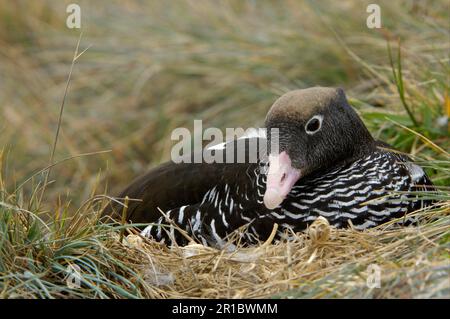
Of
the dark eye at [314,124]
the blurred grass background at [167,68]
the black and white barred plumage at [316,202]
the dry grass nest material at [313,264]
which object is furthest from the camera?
the blurred grass background at [167,68]

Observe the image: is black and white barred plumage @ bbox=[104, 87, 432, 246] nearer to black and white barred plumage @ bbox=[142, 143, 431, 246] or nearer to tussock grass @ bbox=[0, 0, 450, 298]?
black and white barred plumage @ bbox=[142, 143, 431, 246]

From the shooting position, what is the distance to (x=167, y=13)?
7.04 meters

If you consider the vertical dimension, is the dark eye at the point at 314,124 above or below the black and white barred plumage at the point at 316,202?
above

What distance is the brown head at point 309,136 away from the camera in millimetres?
3611

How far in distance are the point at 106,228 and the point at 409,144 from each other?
2.02 meters

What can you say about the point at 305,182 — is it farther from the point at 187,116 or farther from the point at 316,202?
the point at 187,116

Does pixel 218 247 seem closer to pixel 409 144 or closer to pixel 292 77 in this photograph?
pixel 409 144

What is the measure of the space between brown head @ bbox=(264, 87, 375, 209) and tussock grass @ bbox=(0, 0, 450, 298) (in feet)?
0.78

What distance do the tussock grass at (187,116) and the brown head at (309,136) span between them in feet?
0.78

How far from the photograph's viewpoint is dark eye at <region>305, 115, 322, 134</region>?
371 cm

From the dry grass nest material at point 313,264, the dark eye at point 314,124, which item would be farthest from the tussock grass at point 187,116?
the dark eye at point 314,124

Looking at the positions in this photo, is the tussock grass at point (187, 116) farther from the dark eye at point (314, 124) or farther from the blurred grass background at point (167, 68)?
the dark eye at point (314, 124)

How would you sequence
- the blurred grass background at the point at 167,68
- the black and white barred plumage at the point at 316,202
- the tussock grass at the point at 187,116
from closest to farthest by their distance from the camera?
the tussock grass at the point at 187,116, the black and white barred plumage at the point at 316,202, the blurred grass background at the point at 167,68

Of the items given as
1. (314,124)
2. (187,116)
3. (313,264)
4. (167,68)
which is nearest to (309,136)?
(314,124)
